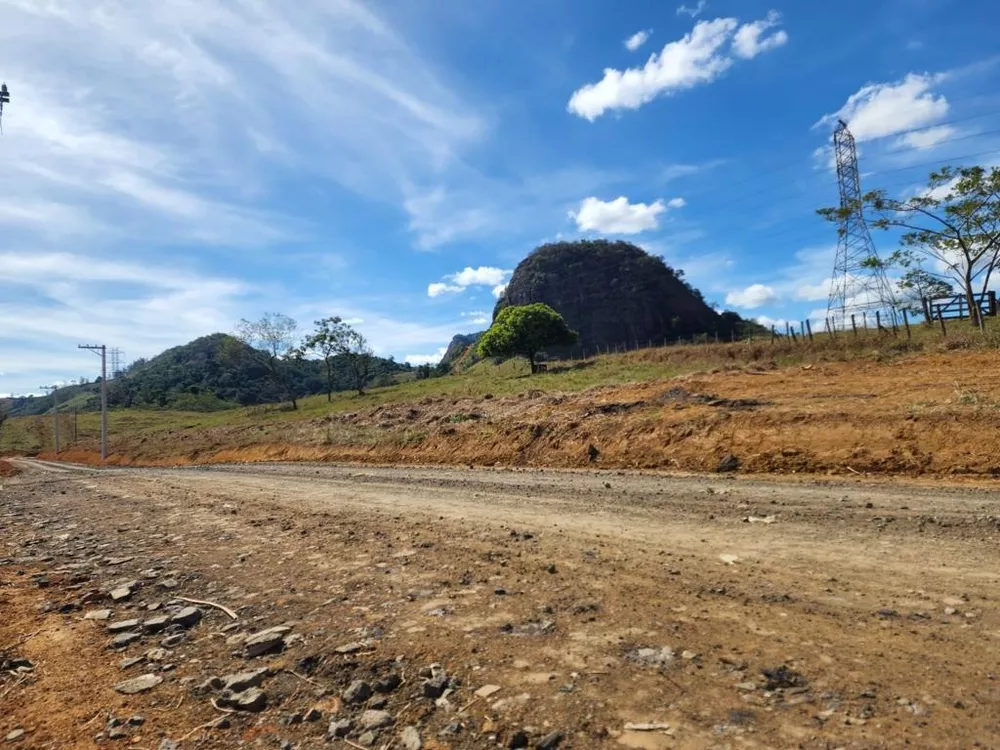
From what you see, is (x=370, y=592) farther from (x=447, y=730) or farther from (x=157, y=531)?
(x=157, y=531)

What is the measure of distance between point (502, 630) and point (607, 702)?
1.28 m

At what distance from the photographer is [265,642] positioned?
4.51m

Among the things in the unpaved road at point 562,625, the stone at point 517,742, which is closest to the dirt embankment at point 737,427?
the unpaved road at point 562,625

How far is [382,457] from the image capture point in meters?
22.5

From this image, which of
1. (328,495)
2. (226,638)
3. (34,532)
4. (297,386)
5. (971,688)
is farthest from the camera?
(297,386)

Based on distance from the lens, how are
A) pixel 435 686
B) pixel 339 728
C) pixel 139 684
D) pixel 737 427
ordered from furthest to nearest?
pixel 737 427 < pixel 139 684 < pixel 435 686 < pixel 339 728

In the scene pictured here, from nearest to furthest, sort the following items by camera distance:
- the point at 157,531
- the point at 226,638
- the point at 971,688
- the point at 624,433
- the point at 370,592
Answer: the point at 971,688 → the point at 226,638 → the point at 370,592 → the point at 157,531 → the point at 624,433

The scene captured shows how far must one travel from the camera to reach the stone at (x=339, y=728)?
3.34 m

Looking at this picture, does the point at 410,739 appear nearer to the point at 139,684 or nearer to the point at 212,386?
the point at 139,684

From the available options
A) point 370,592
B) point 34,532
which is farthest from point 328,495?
point 370,592

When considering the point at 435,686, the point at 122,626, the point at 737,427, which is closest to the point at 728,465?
the point at 737,427

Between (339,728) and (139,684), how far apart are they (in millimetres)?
1849

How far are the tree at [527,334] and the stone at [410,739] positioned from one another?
6240 centimetres

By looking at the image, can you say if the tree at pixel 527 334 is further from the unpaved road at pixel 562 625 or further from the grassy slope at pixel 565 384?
the unpaved road at pixel 562 625
